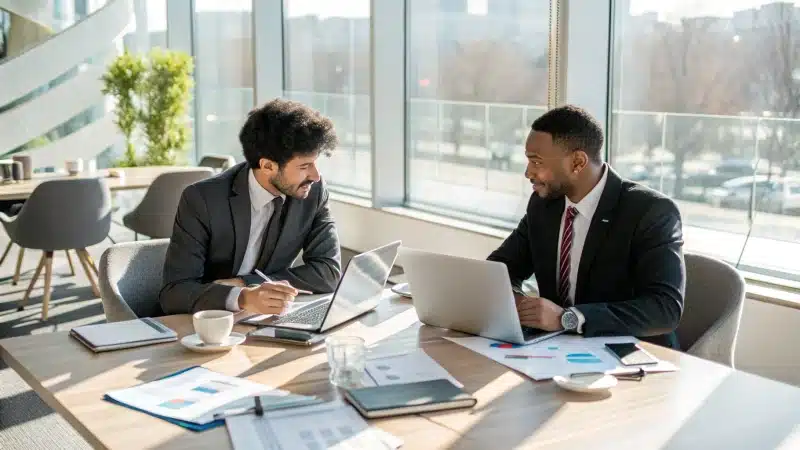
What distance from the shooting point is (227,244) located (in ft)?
10.1

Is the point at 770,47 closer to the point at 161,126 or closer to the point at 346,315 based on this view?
the point at 346,315

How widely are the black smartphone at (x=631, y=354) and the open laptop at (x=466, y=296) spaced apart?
20 cm

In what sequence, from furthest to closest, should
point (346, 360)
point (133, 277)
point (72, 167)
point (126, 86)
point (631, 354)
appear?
1. point (126, 86)
2. point (72, 167)
3. point (133, 277)
4. point (631, 354)
5. point (346, 360)

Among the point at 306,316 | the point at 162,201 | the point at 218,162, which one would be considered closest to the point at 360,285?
the point at 306,316

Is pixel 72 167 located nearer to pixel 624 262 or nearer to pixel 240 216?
pixel 240 216

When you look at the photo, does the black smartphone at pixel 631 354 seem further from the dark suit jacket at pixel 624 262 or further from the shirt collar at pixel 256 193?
the shirt collar at pixel 256 193

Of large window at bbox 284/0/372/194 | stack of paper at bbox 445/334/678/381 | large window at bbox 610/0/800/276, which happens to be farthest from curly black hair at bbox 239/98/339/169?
large window at bbox 284/0/372/194

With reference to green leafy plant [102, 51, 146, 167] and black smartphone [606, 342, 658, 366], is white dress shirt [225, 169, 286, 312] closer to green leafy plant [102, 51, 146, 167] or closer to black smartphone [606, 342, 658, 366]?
black smartphone [606, 342, 658, 366]

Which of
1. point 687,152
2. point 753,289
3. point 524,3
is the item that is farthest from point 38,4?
point 753,289

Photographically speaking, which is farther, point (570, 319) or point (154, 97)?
point (154, 97)

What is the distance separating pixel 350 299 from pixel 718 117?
253 cm

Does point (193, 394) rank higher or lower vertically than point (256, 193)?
lower

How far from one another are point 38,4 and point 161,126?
1685mm

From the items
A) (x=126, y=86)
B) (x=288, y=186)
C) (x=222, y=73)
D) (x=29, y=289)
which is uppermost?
(x=222, y=73)
